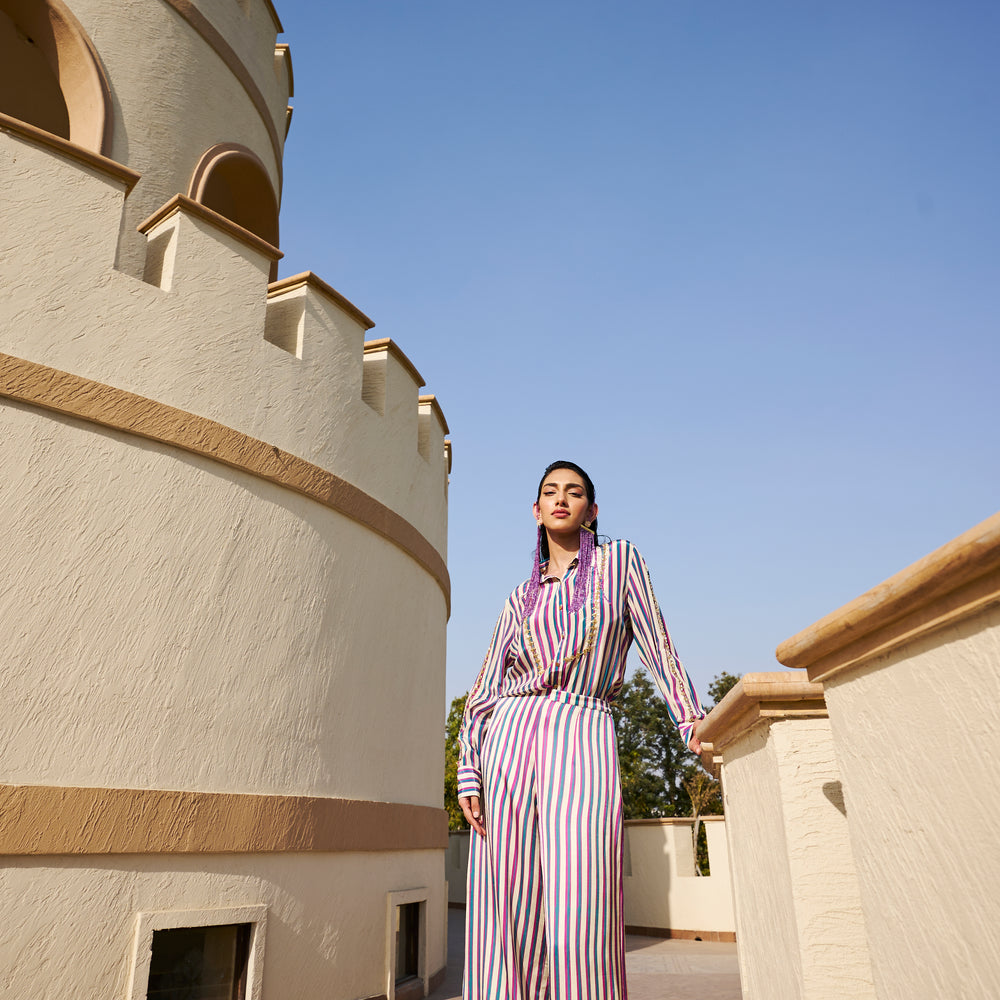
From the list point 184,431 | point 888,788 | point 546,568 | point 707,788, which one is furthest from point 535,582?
point 707,788

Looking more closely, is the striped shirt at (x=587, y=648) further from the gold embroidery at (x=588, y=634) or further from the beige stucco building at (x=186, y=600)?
the beige stucco building at (x=186, y=600)

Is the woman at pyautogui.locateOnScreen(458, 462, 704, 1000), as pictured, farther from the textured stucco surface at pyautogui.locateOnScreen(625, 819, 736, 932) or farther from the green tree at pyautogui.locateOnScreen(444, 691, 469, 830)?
the green tree at pyautogui.locateOnScreen(444, 691, 469, 830)

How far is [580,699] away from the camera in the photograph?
2.45 meters

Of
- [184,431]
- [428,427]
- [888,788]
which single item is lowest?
[888,788]

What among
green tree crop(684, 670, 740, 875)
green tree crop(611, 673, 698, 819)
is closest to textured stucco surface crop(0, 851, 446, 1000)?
green tree crop(684, 670, 740, 875)

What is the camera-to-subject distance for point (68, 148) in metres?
4.39

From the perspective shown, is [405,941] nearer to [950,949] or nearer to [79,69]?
[950,949]

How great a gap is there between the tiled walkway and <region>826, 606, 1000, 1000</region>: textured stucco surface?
5.42 meters

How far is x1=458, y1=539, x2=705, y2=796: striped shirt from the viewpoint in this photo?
247 centimetres

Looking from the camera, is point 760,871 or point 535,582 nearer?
point 760,871

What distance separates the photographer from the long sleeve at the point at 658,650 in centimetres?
244

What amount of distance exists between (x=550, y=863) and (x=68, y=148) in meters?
4.25

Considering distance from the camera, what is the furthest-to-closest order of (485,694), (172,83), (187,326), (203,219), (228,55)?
(228,55) < (172,83) < (203,219) < (187,326) < (485,694)

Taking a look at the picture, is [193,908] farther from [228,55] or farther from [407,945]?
[228,55]
